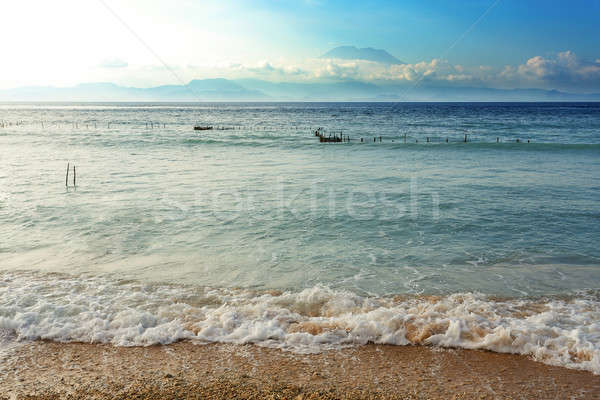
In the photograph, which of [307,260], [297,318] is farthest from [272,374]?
[307,260]

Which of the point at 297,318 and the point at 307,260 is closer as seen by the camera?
the point at 297,318

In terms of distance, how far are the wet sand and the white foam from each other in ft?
0.88

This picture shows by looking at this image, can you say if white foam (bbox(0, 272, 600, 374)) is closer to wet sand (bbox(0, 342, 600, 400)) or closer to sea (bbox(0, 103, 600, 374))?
sea (bbox(0, 103, 600, 374))

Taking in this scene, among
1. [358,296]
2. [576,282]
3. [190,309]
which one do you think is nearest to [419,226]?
[576,282]

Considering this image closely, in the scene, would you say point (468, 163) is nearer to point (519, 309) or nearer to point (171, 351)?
point (519, 309)

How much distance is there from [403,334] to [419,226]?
300 inches

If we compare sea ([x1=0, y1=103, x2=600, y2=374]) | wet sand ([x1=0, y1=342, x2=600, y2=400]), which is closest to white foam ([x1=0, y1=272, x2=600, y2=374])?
sea ([x1=0, y1=103, x2=600, y2=374])

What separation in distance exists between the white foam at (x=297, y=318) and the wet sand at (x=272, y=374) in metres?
0.27

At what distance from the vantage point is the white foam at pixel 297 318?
248 inches

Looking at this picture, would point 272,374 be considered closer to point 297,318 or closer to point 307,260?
point 297,318

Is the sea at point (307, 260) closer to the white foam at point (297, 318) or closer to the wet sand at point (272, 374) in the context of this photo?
the white foam at point (297, 318)

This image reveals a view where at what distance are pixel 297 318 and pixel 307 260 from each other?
3394mm

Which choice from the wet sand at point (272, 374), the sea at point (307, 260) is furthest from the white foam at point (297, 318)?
the wet sand at point (272, 374)

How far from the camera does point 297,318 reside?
721 centimetres
